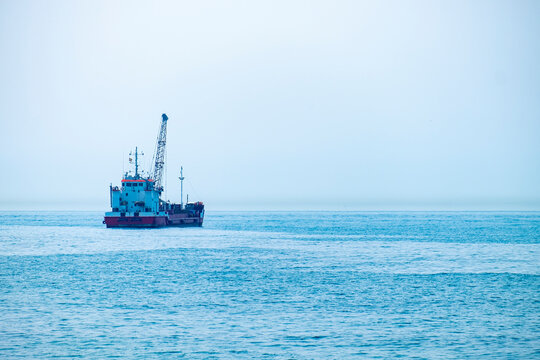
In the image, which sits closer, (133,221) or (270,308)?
(270,308)

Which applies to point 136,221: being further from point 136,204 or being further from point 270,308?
point 270,308

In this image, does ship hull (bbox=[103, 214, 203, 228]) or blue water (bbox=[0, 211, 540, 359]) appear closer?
blue water (bbox=[0, 211, 540, 359])

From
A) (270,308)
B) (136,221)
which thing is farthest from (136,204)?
(270,308)

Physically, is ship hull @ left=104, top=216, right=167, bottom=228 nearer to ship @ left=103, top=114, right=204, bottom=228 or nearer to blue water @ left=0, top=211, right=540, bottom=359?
ship @ left=103, top=114, right=204, bottom=228

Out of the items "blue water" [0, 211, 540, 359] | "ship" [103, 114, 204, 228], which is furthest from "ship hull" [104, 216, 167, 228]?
"blue water" [0, 211, 540, 359]

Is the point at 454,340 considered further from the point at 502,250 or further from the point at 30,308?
the point at 502,250

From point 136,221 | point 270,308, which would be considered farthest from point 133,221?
point 270,308

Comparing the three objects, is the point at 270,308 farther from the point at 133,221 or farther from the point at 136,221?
the point at 133,221

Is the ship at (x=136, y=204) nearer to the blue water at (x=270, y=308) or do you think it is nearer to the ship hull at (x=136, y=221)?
the ship hull at (x=136, y=221)

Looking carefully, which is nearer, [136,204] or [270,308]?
[270,308]

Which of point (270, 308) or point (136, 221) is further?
point (136, 221)

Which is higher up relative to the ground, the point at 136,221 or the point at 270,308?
the point at 136,221

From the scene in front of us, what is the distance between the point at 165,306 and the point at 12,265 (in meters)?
32.1

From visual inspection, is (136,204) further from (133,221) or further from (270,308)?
(270,308)
